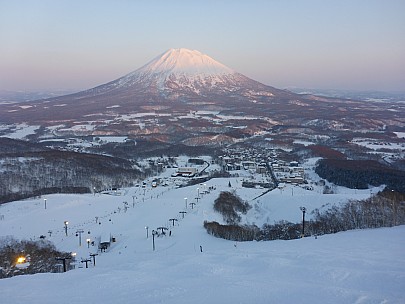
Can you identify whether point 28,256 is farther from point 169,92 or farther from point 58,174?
point 169,92

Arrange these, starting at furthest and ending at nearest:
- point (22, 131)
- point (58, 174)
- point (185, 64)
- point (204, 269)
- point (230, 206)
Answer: point (185, 64), point (22, 131), point (58, 174), point (230, 206), point (204, 269)

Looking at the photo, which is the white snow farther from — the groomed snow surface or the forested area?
the groomed snow surface

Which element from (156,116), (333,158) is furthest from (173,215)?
(156,116)

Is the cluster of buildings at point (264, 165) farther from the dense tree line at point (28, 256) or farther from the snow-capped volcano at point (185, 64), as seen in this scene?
the snow-capped volcano at point (185, 64)

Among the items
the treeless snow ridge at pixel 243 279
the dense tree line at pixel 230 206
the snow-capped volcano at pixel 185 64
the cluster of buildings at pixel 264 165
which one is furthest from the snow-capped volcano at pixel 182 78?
the treeless snow ridge at pixel 243 279

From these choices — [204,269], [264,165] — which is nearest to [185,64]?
[264,165]

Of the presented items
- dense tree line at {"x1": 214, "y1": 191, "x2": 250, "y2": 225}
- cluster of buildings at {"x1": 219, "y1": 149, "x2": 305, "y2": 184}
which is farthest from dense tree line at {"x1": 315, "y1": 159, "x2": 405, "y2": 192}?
dense tree line at {"x1": 214, "y1": 191, "x2": 250, "y2": 225}

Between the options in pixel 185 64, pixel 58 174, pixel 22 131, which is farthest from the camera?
pixel 185 64
